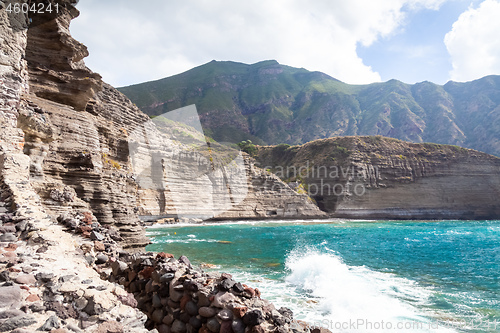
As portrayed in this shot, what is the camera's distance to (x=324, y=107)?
169 meters

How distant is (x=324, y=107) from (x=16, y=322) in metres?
177

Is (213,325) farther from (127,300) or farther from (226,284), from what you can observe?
(127,300)

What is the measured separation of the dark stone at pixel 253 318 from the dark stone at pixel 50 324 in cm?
239

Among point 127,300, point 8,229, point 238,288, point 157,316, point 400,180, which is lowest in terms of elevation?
point 157,316

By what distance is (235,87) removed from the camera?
7121 inches

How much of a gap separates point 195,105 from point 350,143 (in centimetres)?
Answer: 8575

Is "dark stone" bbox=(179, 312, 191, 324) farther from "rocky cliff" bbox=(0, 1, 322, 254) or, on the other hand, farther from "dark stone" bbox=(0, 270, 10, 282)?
"rocky cliff" bbox=(0, 1, 322, 254)

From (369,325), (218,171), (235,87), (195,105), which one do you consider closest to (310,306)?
(369,325)

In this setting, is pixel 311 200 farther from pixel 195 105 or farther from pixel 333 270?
pixel 195 105

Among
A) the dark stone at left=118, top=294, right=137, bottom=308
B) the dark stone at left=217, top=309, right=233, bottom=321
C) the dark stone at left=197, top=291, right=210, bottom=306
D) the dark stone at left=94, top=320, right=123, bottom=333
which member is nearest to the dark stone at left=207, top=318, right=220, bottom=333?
the dark stone at left=217, top=309, right=233, bottom=321

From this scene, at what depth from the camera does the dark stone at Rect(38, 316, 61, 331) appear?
2.62 metres

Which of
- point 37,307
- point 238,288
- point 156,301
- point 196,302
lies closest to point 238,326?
point 238,288

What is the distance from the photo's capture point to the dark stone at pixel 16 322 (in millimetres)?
2449

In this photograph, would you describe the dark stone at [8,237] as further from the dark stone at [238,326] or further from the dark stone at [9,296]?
the dark stone at [238,326]
